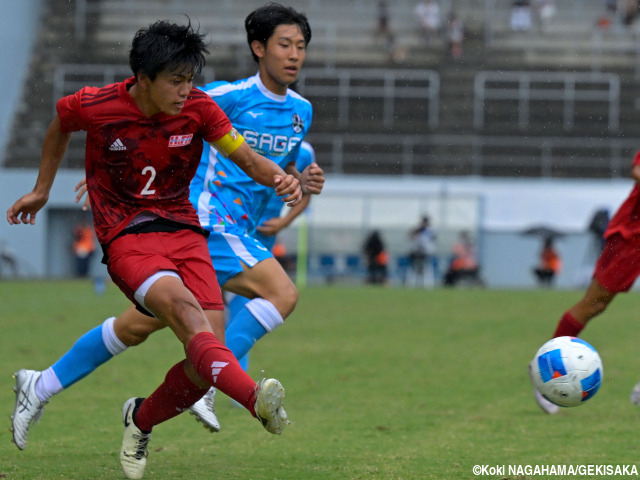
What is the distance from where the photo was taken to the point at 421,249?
26.7 m

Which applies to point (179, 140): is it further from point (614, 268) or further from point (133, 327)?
point (614, 268)

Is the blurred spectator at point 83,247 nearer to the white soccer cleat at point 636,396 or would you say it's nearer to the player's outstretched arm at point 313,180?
the white soccer cleat at point 636,396

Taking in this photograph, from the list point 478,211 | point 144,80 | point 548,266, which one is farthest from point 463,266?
point 144,80

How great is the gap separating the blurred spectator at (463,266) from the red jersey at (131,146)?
2177 centimetres

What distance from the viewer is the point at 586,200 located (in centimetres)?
2755

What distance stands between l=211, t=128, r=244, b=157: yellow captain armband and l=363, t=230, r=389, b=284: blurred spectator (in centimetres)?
2147

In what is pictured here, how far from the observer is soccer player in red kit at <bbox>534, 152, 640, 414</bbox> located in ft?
23.0

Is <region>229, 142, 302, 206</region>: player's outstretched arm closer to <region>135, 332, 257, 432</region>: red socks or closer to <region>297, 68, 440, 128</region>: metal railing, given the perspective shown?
<region>135, 332, 257, 432</region>: red socks

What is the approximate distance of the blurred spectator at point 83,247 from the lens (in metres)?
27.4

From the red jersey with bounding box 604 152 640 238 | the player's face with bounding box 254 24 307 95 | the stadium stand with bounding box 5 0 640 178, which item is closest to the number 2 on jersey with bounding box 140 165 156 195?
the player's face with bounding box 254 24 307 95

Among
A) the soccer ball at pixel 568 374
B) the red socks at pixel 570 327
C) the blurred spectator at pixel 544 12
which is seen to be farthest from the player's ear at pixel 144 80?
the blurred spectator at pixel 544 12

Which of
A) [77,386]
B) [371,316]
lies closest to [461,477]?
[77,386]

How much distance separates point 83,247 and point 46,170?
2269 centimetres

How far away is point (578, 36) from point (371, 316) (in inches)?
787
